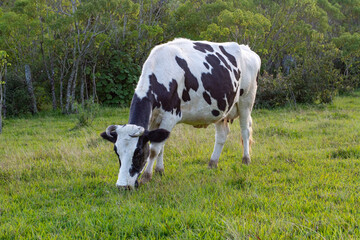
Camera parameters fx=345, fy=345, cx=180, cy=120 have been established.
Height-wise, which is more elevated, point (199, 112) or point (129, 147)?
point (129, 147)

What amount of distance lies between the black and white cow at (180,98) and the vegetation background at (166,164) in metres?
0.48

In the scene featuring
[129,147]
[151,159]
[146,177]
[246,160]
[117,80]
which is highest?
[129,147]

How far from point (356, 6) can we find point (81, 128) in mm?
34325

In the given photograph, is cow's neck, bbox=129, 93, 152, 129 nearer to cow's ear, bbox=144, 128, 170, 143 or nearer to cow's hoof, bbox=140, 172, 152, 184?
cow's ear, bbox=144, 128, 170, 143

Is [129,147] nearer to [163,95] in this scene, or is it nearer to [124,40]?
[163,95]

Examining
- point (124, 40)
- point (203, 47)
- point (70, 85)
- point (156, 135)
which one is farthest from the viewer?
point (124, 40)

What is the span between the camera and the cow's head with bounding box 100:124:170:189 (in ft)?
14.7

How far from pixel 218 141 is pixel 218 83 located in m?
1.25

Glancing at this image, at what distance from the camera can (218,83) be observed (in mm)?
6102

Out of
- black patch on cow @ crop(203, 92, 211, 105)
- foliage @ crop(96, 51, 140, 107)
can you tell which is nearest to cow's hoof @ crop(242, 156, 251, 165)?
black patch on cow @ crop(203, 92, 211, 105)

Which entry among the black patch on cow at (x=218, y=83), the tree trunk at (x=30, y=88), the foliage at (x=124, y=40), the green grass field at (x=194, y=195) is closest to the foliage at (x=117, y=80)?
the foliage at (x=124, y=40)

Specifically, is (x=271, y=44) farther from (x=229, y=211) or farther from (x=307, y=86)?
(x=229, y=211)

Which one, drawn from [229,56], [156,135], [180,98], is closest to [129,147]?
[156,135]

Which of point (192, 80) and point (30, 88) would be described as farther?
point (30, 88)
